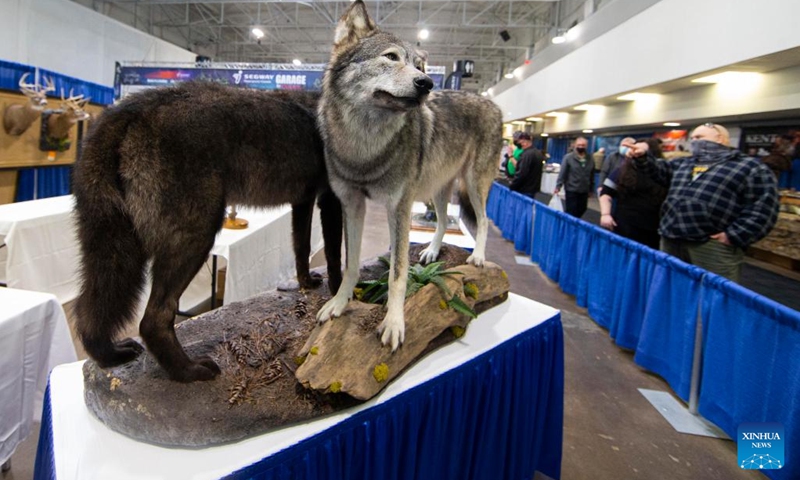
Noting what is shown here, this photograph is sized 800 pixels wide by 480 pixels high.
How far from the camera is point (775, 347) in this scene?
2213 millimetres

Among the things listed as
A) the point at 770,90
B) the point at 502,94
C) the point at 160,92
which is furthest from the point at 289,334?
the point at 502,94

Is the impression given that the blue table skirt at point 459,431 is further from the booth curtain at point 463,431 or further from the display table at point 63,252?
the display table at point 63,252

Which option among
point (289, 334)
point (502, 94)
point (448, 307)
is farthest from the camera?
point (502, 94)

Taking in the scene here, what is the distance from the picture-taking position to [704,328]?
2.80 m

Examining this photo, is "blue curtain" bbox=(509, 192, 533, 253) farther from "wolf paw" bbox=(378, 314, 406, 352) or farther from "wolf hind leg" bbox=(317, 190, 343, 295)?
"wolf paw" bbox=(378, 314, 406, 352)

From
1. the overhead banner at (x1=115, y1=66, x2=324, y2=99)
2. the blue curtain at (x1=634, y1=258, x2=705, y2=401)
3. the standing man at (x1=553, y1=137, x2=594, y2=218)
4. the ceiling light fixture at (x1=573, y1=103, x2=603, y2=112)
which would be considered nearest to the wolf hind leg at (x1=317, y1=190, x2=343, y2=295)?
the blue curtain at (x1=634, y1=258, x2=705, y2=401)

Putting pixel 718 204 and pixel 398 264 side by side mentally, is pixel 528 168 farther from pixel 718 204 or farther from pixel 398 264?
pixel 398 264

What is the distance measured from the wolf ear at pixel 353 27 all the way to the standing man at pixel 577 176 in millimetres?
5751

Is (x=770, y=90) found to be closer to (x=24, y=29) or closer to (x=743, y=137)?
(x=743, y=137)

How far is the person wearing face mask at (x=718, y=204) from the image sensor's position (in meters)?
2.92

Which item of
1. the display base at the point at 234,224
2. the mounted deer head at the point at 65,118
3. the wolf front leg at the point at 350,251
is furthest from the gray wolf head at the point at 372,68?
the mounted deer head at the point at 65,118

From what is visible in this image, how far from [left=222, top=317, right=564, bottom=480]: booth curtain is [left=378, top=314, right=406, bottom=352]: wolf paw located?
0.63 ft

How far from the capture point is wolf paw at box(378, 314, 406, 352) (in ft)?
5.09

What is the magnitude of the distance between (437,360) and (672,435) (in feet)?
6.79
